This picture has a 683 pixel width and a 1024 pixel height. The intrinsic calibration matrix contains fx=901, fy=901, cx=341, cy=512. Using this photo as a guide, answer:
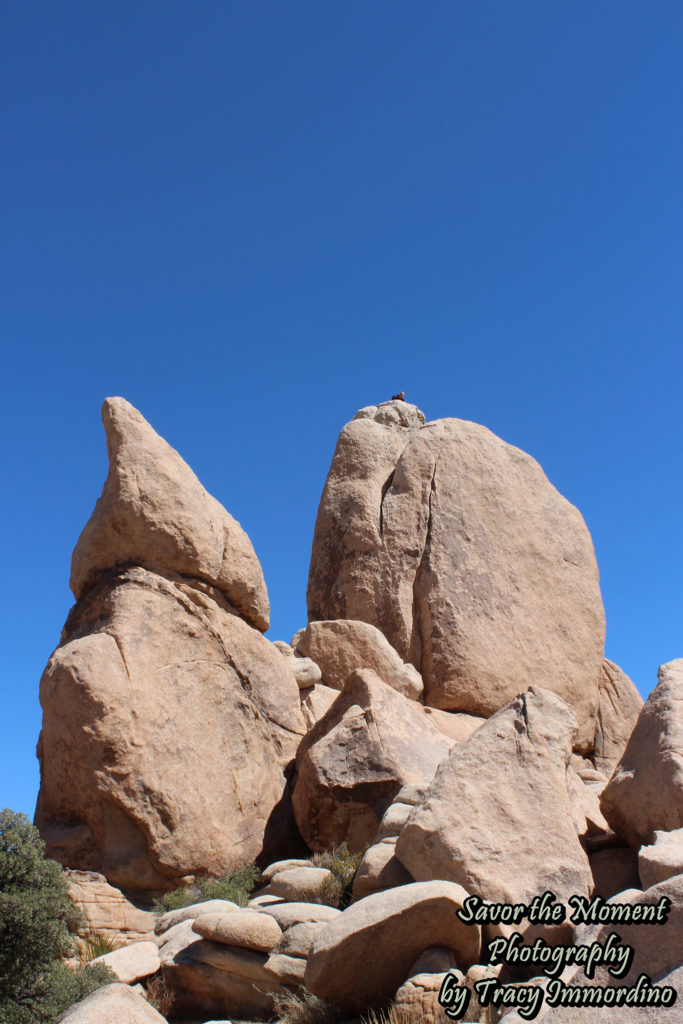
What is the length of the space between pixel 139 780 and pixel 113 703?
3.03 feet

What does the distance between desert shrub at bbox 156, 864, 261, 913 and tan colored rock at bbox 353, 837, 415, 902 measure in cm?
181

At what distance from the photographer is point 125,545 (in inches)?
470

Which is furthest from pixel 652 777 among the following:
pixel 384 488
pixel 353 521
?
pixel 384 488

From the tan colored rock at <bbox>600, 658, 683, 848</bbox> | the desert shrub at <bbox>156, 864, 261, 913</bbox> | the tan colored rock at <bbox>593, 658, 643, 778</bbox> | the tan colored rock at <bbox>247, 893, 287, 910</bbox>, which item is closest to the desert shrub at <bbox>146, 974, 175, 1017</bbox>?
the tan colored rock at <bbox>247, 893, 287, 910</bbox>

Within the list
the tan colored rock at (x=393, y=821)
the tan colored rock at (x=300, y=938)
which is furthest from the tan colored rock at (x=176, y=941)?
the tan colored rock at (x=393, y=821)

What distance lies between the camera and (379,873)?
8.49 meters

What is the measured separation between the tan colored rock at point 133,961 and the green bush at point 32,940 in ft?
1.04

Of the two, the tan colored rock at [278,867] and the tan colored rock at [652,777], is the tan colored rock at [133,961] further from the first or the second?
the tan colored rock at [652,777]

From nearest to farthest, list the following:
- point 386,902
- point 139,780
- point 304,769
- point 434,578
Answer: point 386,902 < point 139,780 < point 304,769 < point 434,578

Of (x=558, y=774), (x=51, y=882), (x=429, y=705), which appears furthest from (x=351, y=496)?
(x=51, y=882)

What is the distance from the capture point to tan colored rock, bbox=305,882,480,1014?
6.86 meters

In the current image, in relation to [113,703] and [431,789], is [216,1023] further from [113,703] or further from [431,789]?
[113,703]

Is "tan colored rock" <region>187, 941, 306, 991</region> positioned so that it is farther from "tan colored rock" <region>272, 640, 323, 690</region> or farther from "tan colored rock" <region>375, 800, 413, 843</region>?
"tan colored rock" <region>272, 640, 323, 690</region>

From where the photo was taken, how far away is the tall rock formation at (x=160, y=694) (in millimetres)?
10250
